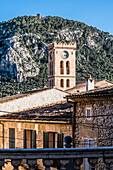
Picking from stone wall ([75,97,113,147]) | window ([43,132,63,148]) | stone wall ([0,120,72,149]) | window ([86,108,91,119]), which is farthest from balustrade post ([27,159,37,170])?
stone wall ([0,120,72,149])

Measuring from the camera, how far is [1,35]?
474 feet

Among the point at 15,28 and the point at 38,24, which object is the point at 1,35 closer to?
the point at 15,28

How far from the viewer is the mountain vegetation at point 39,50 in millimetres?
120150

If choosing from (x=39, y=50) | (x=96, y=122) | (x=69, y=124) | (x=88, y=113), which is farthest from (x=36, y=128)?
(x=39, y=50)

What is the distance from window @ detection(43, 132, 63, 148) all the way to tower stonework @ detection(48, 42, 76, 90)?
4382 centimetres

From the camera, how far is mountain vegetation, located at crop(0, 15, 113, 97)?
120 m

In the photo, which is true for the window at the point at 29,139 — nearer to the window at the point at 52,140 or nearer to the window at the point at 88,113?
the window at the point at 52,140

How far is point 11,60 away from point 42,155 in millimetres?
118780

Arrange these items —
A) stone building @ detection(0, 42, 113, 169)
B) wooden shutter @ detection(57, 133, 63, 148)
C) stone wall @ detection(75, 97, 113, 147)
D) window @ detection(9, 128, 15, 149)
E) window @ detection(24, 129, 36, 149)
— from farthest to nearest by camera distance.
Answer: window @ detection(9, 128, 15, 149)
window @ detection(24, 129, 36, 149)
wooden shutter @ detection(57, 133, 63, 148)
stone building @ detection(0, 42, 113, 169)
stone wall @ detection(75, 97, 113, 147)

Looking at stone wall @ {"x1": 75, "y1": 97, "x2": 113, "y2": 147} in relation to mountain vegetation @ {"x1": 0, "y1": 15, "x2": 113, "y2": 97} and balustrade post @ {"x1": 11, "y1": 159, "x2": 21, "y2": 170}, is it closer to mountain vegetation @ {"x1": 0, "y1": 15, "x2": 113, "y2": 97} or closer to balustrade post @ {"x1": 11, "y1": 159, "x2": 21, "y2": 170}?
balustrade post @ {"x1": 11, "y1": 159, "x2": 21, "y2": 170}

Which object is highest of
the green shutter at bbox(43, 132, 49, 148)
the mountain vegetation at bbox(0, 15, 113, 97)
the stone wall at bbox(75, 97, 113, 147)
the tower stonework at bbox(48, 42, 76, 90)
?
the mountain vegetation at bbox(0, 15, 113, 97)

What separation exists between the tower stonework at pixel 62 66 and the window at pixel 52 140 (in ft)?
144

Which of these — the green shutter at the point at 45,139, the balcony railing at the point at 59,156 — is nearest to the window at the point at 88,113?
the green shutter at the point at 45,139

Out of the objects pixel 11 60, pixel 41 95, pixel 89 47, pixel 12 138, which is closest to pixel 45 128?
pixel 12 138
